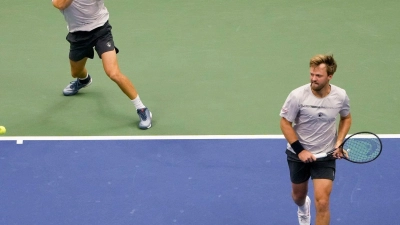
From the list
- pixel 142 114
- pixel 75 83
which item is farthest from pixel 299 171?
pixel 75 83

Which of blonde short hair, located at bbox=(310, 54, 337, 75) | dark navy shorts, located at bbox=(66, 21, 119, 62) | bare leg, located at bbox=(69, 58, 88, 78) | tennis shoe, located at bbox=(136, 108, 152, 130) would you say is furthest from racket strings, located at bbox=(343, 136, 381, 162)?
bare leg, located at bbox=(69, 58, 88, 78)

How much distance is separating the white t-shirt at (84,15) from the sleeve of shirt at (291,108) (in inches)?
135

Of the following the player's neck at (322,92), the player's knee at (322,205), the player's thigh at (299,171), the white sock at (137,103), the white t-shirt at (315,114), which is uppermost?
the player's neck at (322,92)

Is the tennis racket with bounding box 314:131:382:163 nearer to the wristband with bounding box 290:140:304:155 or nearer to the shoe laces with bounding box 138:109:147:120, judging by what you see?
the wristband with bounding box 290:140:304:155

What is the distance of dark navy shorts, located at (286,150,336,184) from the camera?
22.8 feet

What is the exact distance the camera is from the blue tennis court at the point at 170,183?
25.7ft

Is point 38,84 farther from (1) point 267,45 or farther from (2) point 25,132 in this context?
(1) point 267,45

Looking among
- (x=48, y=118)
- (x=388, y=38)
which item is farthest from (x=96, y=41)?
(x=388, y=38)

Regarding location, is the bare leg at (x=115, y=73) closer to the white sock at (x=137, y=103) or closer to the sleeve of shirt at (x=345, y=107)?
the white sock at (x=137, y=103)

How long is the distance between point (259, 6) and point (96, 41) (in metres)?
4.23

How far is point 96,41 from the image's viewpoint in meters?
9.50

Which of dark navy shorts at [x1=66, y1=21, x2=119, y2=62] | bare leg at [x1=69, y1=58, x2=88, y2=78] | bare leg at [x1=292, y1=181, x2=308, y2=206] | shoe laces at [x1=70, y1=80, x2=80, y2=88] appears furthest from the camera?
shoe laces at [x1=70, y1=80, x2=80, y2=88]

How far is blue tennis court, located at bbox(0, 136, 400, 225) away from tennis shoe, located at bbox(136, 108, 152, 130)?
0.93 feet

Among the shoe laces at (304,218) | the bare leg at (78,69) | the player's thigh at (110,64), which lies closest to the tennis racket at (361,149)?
the shoe laces at (304,218)
